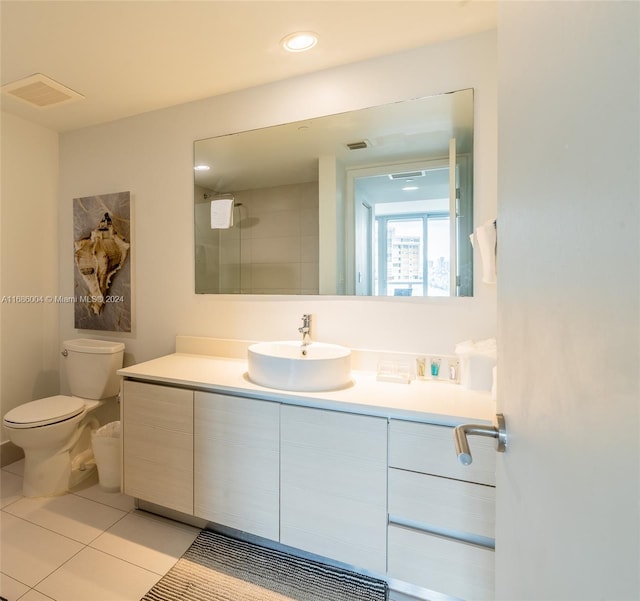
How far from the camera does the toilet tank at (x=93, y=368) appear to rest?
2.21 metres

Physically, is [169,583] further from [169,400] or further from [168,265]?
[168,265]

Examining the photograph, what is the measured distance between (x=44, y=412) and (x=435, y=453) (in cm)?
210

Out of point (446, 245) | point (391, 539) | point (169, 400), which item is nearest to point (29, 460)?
point (169, 400)

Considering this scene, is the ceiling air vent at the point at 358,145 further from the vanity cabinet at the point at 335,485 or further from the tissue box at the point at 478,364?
the vanity cabinet at the point at 335,485

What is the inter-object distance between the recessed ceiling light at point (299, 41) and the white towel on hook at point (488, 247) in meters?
1.15

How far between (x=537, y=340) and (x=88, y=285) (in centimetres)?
281

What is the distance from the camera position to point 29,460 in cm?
193

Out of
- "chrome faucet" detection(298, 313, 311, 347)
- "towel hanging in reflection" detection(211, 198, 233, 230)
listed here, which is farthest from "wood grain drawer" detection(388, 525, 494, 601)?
"towel hanging in reflection" detection(211, 198, 233, 230)

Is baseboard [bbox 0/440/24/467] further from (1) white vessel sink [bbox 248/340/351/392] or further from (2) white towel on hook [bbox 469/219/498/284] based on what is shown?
(2) white towel on hook [bbox 469/219/498/284]

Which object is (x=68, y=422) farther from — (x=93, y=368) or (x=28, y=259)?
(x=28, y=259)

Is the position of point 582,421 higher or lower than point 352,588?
higher

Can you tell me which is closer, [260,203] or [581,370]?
[581,370]

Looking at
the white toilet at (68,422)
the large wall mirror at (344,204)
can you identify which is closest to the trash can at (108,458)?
the white toilet at (68,422)

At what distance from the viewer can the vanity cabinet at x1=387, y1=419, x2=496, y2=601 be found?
1.16 metres
